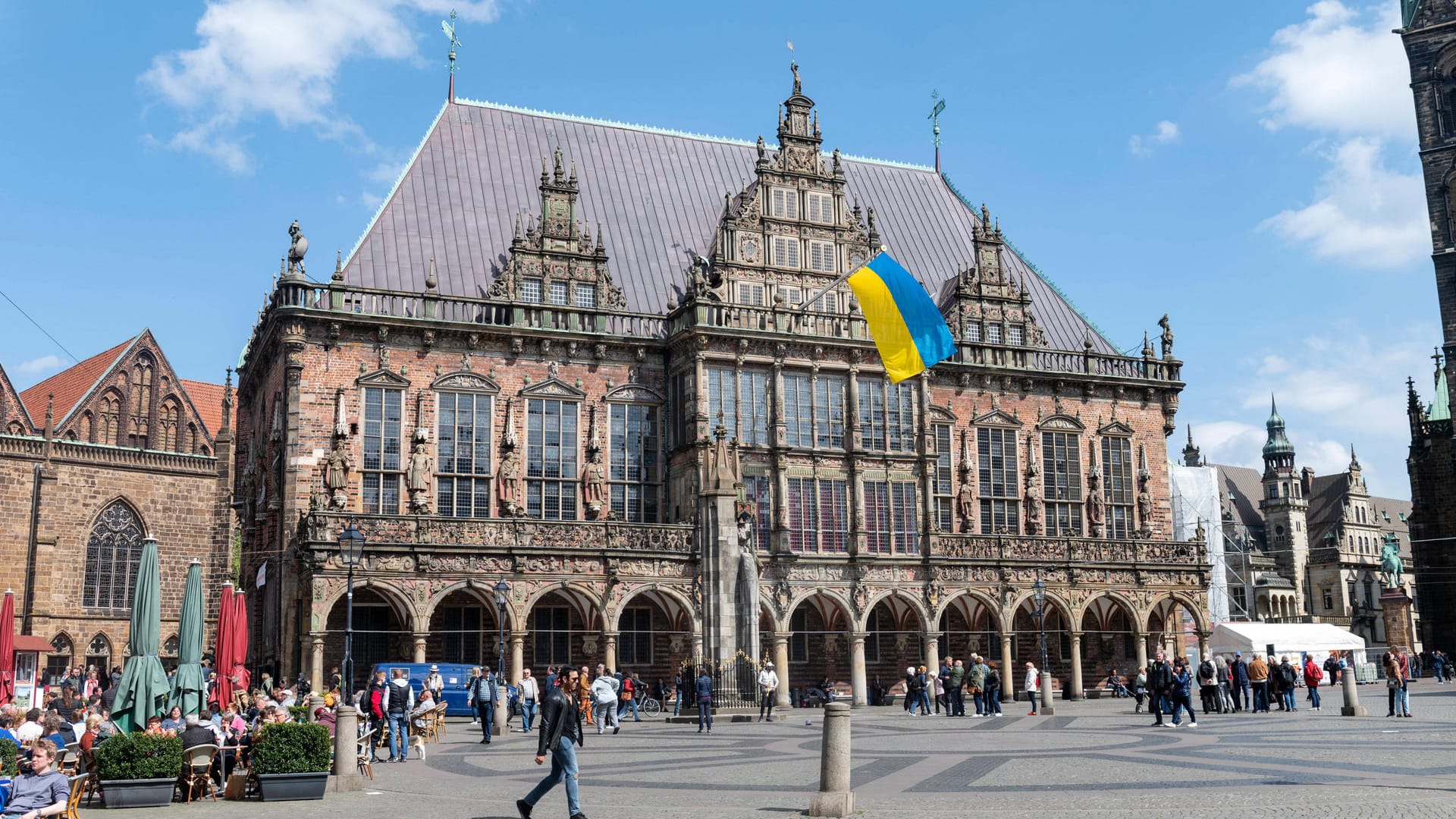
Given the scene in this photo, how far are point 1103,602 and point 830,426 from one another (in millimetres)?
12519

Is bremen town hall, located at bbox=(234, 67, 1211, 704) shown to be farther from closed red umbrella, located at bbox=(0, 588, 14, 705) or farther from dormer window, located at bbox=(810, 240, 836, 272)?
closed red umbrella, located at bbox=(0, 588, 14, 705)

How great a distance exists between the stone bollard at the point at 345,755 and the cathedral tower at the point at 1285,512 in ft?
340

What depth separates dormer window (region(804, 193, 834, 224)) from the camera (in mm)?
45312

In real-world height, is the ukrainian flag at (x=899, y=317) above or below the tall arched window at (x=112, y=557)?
above

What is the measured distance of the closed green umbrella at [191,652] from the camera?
21.6 meters

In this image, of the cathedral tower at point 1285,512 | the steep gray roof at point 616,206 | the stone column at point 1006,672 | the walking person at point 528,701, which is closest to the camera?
the walking person at point 528,701

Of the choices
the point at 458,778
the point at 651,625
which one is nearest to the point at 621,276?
the point at 651,625

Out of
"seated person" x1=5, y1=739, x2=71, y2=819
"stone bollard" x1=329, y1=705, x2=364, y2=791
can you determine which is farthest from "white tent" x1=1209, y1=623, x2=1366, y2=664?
"seated person" x1=5, y1=739, x2=71, y2=819

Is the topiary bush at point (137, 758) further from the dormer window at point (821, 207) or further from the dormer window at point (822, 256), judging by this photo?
the dormer window at point (821, 207)

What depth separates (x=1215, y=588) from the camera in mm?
77125

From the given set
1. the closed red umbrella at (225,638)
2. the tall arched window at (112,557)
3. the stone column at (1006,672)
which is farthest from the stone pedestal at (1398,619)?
the tall arched window at (112,557)

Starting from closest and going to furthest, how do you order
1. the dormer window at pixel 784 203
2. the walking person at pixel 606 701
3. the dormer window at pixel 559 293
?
1. the walking person at pixel 606 701
2. the dormer window at pixel 559 293
3. the dormer window at pixel 784 203

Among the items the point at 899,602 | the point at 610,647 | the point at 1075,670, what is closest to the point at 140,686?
the point at 610,647

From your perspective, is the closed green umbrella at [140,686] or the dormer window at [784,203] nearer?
the closed green umbrella at [140,686]
